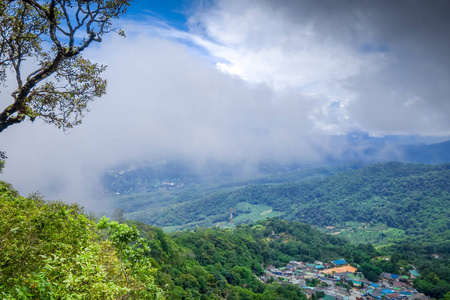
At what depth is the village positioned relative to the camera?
43.3 m

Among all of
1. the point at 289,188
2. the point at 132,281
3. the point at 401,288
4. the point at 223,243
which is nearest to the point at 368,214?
the point at 289,188

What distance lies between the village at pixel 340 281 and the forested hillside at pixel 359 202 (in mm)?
57928

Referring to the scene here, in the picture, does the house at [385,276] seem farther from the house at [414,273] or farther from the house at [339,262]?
the house at [339,262]

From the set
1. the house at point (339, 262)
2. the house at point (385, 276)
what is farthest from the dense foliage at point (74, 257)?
the house at point (339, 262)

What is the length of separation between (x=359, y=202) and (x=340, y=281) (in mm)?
116460

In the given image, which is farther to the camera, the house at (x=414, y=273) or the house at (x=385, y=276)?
the house at (x=414, y=273)

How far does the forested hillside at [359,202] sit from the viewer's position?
120 meters

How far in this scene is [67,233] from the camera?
7.02 meters

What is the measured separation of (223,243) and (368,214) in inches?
4537

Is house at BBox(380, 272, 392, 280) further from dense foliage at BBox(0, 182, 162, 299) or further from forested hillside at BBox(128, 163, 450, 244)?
dense foliage at BBox(0, 182, 162, 299)

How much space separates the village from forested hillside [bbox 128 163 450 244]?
190 feet

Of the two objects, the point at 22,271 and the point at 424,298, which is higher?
the point at 22,271

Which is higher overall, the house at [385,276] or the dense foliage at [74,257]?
the dense foliage at [74,257]

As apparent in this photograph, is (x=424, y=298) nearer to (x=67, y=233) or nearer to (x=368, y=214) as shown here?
(x=67, y=233)
